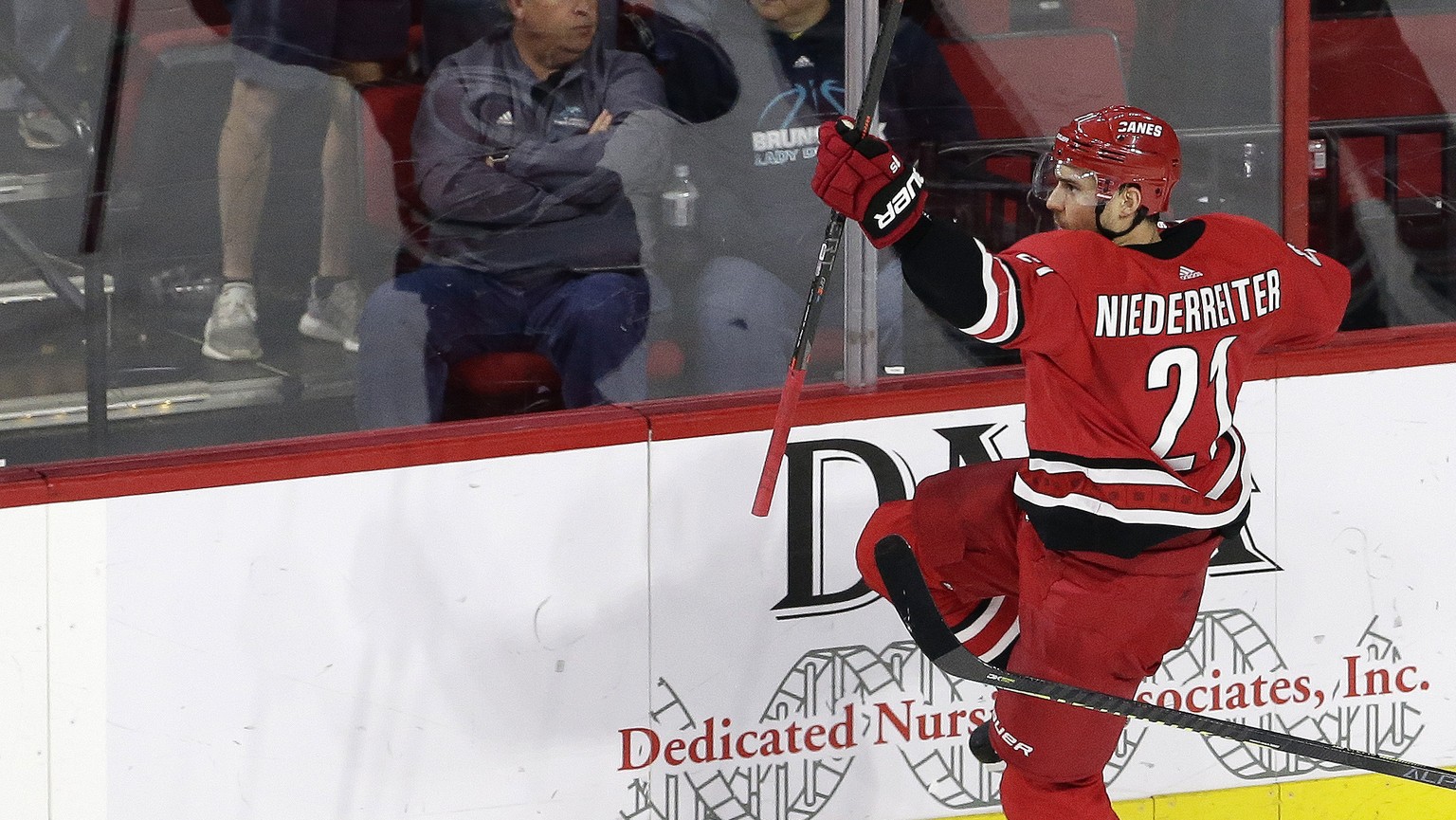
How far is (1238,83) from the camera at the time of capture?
332 cm

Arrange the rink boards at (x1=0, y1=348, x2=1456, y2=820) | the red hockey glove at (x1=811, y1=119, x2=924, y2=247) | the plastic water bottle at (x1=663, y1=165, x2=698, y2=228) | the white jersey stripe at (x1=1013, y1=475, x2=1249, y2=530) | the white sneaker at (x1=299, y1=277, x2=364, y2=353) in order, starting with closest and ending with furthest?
the red hockey glove at (x1=811, y1=119, x2=924, y2=247)
the white jersey stripe at (x1=1013, y1=475, x2=1249, y2=530)
the rink boards at (x1=0, y1=348, x2=1456, y2=820)
the white sneaker at (x1=299, y1=277, x2=364, y2=353)
the plastic water bottle at (x1=663, y1=165, x2=698, y2=228)

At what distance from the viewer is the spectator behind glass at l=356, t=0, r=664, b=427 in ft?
9.64

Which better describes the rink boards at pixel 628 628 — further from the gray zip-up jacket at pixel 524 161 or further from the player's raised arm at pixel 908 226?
the player's raised arm at pixel 908 226

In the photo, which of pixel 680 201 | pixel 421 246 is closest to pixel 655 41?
pixel 680 201

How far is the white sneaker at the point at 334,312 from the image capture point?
2.89m

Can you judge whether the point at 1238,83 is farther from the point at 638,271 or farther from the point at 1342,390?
the point at 638,271

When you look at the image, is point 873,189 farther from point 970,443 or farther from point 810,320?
point 970,443

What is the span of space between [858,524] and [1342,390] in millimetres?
919

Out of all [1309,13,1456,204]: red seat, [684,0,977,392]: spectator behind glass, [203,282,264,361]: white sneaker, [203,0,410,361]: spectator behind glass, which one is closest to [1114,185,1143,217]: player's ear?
[684,0,977,392]: spectator behind glass

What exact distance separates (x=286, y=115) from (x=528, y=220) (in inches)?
16.1

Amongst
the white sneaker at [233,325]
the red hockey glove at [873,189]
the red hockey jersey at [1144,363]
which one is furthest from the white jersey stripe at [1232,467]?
the white sneaker at [233,325]

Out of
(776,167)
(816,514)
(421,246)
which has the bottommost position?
(816,514)

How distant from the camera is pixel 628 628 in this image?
119 inches

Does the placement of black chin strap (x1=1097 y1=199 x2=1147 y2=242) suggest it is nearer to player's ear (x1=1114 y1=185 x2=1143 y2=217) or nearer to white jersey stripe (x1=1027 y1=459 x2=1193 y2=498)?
player's ear (x1=1114 y1=185 x2=1143 y2=217)
